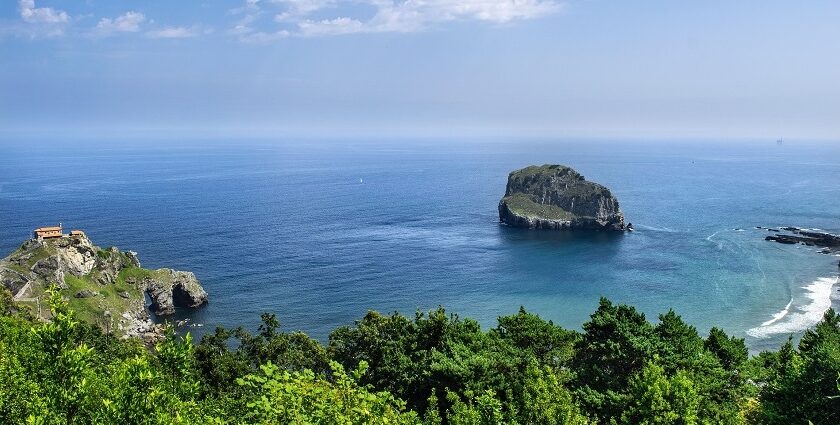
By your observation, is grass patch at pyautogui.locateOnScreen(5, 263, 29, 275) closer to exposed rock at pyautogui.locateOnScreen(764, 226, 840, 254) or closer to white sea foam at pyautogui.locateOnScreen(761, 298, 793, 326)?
white sea foam at pyautogui.locateOnScreen(761, 298, 793, 326)

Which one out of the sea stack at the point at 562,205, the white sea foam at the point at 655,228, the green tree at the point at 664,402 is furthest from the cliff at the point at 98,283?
the white sea foam at the point at 655,228

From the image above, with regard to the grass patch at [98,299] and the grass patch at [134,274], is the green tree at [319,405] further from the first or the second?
the grass patch at [134,274]

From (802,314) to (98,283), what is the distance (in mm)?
116953

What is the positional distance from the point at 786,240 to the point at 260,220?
142552 mm

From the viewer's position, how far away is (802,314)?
89875mm

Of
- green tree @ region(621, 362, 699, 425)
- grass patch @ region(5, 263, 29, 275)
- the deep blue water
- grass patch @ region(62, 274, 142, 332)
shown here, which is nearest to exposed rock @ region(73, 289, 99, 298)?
grass patch @ region(62, 274, 142, 332)

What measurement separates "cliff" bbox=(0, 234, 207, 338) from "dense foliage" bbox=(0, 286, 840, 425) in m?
25.3

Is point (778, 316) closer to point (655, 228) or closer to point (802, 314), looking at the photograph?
point (802, 314)

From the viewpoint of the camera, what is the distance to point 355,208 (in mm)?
191000

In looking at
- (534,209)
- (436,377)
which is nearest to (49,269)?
(436,377)

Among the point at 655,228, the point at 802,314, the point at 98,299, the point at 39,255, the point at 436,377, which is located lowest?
the point at 802,314

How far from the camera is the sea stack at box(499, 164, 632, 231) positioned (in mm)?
156250

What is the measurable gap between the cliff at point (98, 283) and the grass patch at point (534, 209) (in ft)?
308

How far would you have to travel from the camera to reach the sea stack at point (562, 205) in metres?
156
